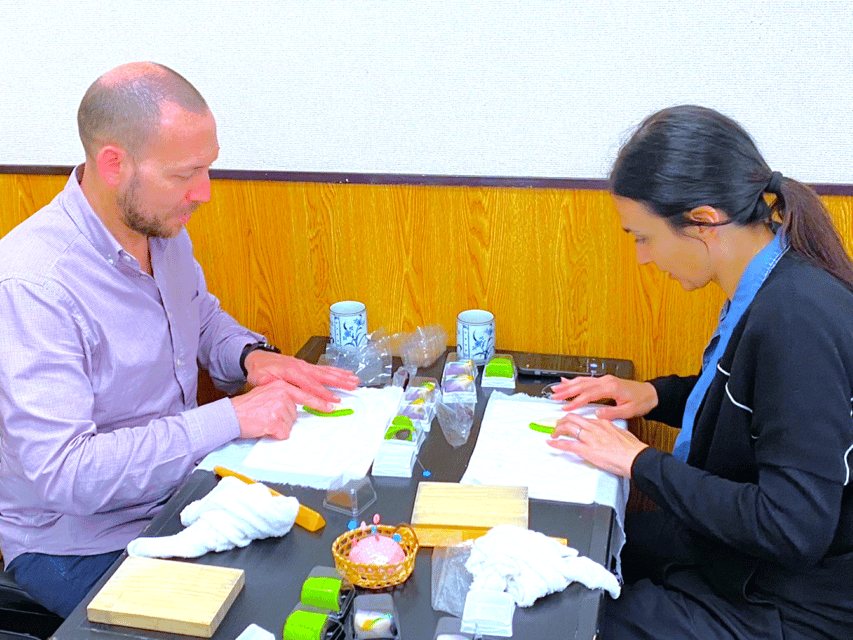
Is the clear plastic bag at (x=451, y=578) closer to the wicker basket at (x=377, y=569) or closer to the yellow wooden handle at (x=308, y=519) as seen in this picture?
the wicker basket at (x=377, y=569)

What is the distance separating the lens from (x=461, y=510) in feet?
4.43

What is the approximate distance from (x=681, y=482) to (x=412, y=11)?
1.11 metres

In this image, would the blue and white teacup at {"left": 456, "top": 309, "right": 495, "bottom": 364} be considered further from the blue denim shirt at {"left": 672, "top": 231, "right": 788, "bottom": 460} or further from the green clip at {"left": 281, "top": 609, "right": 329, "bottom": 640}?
the green clip at {"left": 281, "top": 609, "right": 329, "bottom": 640}

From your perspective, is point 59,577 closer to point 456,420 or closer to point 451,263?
point 456,420

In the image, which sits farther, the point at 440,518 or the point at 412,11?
the point at 412,11

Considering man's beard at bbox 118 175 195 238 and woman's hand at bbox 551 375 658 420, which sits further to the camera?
woman's hand at bbox 551 375 658 420

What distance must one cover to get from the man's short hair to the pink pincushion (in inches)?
29.9

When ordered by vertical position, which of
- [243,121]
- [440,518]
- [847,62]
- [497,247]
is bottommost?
[440,518]

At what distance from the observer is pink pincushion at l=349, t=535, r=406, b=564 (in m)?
1.22

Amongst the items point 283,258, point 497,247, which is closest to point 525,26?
point 497,247

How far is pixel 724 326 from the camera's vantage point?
1460mm

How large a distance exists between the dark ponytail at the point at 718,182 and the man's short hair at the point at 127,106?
2.53 ft

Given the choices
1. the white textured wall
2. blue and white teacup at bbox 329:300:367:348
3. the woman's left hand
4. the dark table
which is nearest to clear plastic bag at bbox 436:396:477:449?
the dark table

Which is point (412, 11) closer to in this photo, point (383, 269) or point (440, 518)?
point (383, 269)
